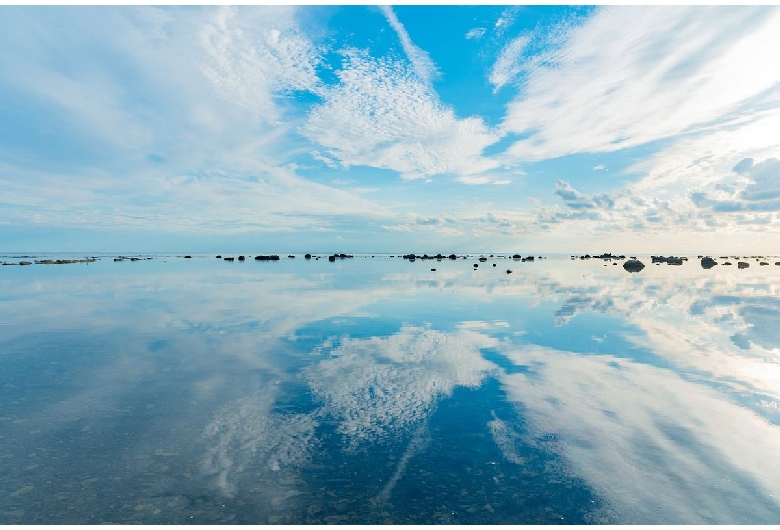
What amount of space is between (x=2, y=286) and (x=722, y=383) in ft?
232

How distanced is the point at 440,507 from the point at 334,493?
7.02 ft

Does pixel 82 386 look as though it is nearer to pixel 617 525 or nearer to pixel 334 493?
pixel 334 493

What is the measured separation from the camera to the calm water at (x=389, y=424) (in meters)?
8.32

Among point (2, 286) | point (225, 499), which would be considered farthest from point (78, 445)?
point (2, 286)

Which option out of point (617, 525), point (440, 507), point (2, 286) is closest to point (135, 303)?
point (2, 286)

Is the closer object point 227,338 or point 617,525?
point 617,525

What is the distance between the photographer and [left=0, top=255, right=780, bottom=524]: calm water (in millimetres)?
8320

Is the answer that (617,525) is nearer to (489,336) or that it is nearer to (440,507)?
(440,507)

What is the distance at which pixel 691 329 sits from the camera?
26.0m

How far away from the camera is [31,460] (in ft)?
32.0

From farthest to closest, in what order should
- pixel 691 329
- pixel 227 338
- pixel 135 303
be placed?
pixel 135 303, pixel 691 329, pixel 227 338

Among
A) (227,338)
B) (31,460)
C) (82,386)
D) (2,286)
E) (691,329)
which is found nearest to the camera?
(31,460)

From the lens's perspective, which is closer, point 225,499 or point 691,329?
point 225,499

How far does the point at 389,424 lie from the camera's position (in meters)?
12.0
